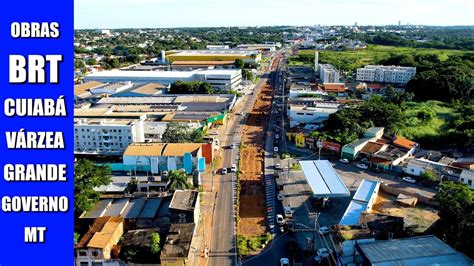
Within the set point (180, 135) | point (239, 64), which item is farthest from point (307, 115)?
point (239, 64)

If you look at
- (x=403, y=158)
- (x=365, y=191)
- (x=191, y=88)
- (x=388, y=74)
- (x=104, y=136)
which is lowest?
(x=365, y=191)

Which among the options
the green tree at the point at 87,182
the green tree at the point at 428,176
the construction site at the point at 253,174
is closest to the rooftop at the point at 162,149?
the green tree at the point at 87,182

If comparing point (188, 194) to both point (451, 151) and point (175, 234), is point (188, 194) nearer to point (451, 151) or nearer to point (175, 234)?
point (175, 234)

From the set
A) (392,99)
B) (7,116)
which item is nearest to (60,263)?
(7,116)

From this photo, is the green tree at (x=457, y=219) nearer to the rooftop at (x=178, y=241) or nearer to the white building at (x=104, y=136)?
the rooftop at (x=178, y=241)

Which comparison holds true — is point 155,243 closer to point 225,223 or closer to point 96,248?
point 96,248
